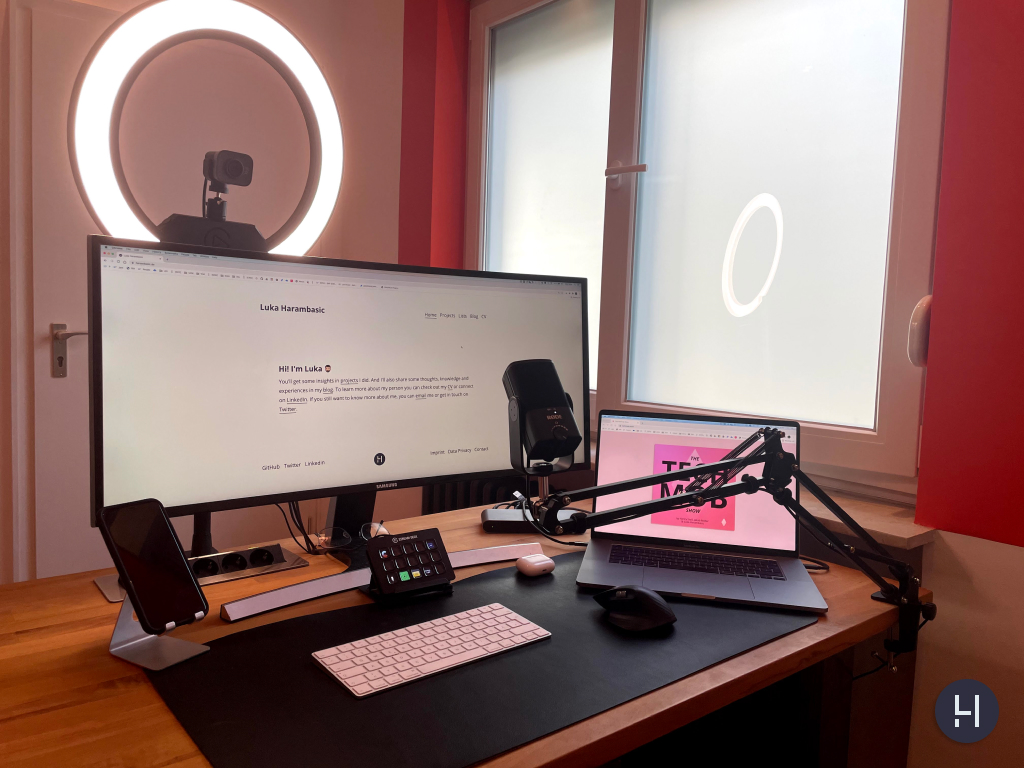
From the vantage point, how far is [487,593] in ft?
3.25

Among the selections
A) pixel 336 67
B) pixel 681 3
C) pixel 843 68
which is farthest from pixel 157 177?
pixel 843 68

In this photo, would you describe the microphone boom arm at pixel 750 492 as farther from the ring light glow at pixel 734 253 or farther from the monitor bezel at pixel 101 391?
the ring light glow at pixel 734 253

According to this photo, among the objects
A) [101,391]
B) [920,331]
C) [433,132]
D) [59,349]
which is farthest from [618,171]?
[59,349]

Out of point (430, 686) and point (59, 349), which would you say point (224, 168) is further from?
point (59, 349)

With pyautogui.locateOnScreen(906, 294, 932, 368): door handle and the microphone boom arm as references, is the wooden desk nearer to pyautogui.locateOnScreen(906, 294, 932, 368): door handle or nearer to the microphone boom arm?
the microphone boom arm

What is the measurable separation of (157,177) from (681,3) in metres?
1.78

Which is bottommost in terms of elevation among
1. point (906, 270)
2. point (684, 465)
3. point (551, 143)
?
point (684, 465)

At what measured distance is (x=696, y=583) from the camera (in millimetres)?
1008

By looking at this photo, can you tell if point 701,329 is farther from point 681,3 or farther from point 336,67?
point 336,67

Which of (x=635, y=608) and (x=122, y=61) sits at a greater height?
(x=122, y=61)

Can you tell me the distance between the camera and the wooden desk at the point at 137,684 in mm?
614

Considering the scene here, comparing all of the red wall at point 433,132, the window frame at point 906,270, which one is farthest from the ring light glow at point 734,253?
the red wall at point 433,132

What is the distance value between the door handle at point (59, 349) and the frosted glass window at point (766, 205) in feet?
5.83

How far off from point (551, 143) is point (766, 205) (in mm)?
844
